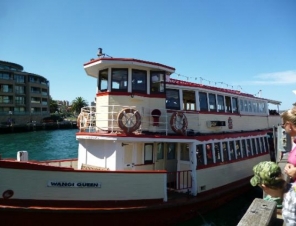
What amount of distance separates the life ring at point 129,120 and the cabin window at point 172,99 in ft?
7.67

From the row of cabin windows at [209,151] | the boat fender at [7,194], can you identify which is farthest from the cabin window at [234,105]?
the boat fender at [7,194]

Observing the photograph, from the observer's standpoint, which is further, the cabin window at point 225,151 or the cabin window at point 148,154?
the cabin window at point 225,151

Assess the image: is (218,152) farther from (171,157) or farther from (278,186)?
(278,186)

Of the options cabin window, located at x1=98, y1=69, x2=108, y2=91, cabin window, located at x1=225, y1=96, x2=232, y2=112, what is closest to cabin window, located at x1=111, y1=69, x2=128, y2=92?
cabin window, located at x1=98, y1=69, x2=108, y2=91

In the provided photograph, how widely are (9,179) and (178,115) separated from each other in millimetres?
5980

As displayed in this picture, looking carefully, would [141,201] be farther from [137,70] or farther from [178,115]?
[137,70]

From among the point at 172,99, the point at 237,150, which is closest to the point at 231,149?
the point at 237,150

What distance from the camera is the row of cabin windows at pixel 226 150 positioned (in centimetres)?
1084

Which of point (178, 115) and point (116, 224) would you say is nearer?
point (116, 224)

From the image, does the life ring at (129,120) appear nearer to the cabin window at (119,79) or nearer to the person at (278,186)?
the cabin window at (119,79)

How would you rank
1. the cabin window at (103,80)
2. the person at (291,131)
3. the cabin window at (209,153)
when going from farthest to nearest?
the cabin window at (209,153) < the cabin window at (103,80) < the person at (291,131)

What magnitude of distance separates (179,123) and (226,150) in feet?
12.9

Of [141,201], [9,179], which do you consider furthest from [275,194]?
[9,179]

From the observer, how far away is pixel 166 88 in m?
10.7
